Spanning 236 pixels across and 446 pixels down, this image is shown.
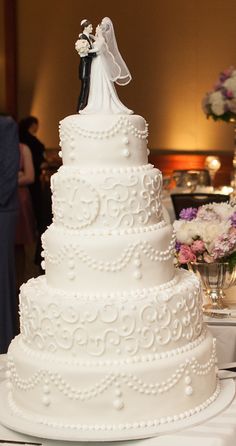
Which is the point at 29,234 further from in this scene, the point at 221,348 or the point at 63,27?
the point at 221,348

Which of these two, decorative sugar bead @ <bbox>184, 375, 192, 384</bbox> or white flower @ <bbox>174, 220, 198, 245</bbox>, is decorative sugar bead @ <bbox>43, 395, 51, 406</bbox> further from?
white flower @ <bbox>174, 220, 198, 245</bbox>

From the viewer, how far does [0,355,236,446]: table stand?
79.1 inches

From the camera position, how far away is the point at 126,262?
218cm

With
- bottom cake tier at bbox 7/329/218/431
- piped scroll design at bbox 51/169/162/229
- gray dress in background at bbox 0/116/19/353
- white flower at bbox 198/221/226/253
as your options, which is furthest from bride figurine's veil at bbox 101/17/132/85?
gray dress in background at bbox 0/116/19/353

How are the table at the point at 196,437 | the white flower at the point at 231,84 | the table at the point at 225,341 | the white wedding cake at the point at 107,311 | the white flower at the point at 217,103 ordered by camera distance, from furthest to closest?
the white flower at the point at 217,103 < the white flower at the point at 231,84 < the table at the point at 225,341 < the white wedding cake at the point at 107,311 < the table at the point at 196,437

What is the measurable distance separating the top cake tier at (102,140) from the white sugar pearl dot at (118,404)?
60 centimetres

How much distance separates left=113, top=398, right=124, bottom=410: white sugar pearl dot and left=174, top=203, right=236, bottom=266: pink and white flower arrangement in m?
1.11

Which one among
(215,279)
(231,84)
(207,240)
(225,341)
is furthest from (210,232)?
(231,84)

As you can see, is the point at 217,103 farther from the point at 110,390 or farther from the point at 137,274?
the point at 110,390

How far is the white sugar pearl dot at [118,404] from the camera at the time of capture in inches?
82.7

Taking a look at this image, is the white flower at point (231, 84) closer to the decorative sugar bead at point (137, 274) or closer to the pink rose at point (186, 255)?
the pink rose at point (186, 255)

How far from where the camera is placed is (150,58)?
11.1 metres

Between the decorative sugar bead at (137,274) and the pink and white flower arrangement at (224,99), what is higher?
the pink and white flower arrangement at (224,99)

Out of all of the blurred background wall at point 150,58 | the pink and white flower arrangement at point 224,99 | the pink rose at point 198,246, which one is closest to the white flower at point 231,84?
the pink and white flower arrangement at point 224,99
